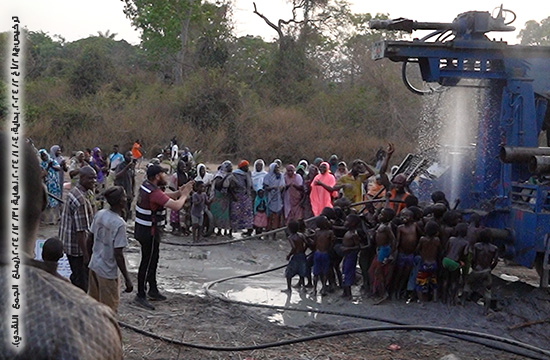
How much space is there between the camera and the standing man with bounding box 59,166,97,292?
654cm

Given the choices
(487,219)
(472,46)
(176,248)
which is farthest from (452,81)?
(176,248)

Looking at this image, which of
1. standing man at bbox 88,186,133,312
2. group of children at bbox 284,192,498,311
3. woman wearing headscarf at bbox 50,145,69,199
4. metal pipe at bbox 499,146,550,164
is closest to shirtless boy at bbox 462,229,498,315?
group of children at bbox 284,192,498,311

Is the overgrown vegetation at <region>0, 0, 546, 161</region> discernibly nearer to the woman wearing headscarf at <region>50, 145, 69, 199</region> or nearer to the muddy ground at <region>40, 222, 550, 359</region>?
the woman wearing headscarf at <region>50, 145, 69, 199</region>

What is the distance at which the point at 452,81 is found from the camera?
827cm

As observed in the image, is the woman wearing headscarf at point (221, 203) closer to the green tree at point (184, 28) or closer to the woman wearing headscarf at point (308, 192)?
the woman wearing headscarf at point (308, 192)

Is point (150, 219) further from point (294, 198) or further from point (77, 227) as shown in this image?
point (294, 198)

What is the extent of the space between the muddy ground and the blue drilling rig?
704mm

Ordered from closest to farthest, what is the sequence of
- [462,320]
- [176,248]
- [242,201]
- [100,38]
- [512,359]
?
[512,359]
[462,320]
[176,248]
[242,201]
[100,38]

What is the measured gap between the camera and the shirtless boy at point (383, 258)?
26.0 feet

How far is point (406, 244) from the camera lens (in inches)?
311

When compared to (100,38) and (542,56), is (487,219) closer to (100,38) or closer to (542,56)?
(542,56)

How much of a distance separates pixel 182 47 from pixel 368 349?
27.5 meters

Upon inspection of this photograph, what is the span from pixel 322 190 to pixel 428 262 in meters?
4.74

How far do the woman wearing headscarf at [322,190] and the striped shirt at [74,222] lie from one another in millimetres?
6153
